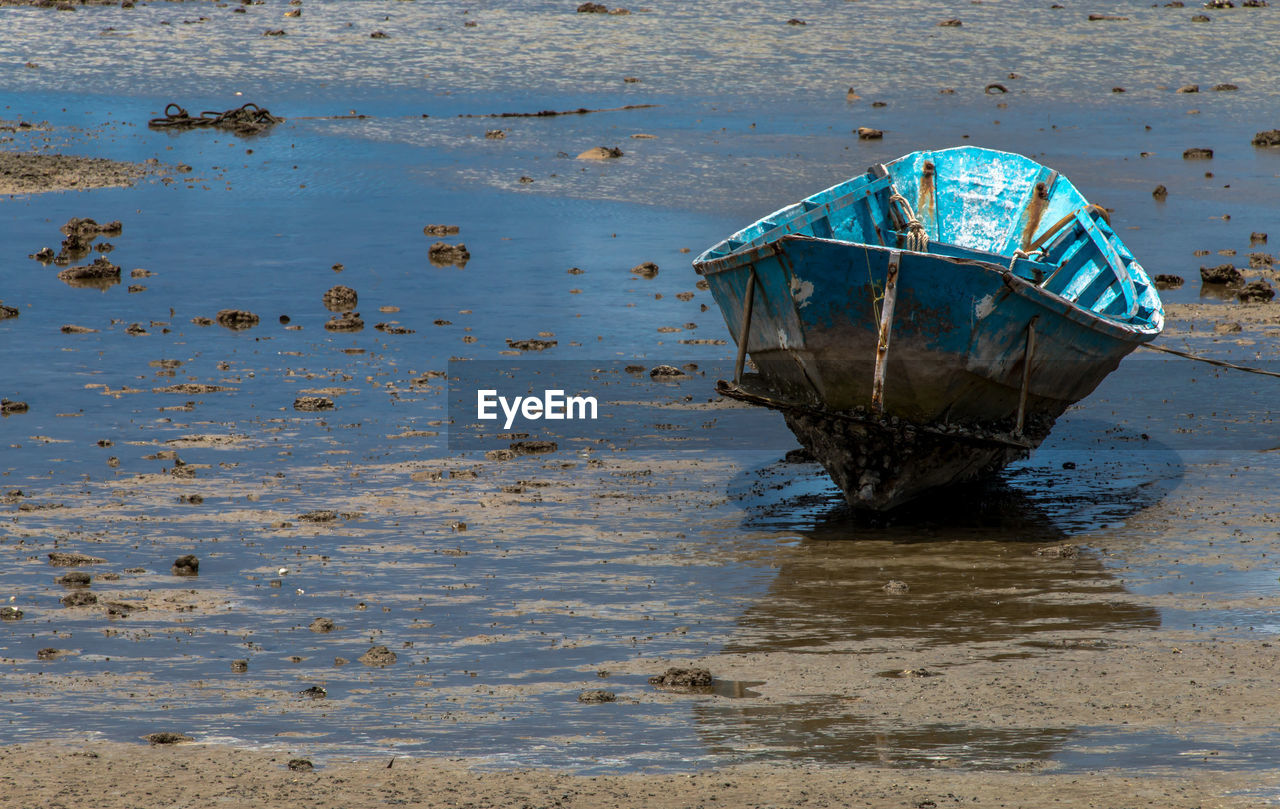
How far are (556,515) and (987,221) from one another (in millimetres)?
4771

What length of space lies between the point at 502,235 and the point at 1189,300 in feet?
23.0

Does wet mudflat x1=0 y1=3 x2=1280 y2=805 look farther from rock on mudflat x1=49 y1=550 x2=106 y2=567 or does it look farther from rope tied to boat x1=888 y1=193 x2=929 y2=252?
rope tied to boat x1=888 y1=193 x2=929 y2=252

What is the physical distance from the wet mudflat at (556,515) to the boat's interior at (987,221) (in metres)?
1.11

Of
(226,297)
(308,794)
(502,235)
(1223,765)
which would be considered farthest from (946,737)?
(502,235)

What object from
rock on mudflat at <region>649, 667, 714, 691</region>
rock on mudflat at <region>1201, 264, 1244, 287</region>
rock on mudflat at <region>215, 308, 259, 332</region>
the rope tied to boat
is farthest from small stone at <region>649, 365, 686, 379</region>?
rock on mudflat at <region>649, 667, 714, 691</region>

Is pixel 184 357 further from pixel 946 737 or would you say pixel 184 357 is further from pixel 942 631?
pixel 946 737

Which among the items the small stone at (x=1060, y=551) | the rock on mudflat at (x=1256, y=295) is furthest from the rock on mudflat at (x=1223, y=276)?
the small stone at (x=1060, y=551)

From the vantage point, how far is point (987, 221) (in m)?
12.9

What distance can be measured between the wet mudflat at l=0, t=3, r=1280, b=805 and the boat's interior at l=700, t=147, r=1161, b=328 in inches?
43.9

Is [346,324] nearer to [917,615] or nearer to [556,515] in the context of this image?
[556,515]

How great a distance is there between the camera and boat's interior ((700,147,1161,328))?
11758 mm

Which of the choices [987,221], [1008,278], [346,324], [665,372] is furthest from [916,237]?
[346,324]

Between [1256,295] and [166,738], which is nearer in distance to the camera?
[166,738]

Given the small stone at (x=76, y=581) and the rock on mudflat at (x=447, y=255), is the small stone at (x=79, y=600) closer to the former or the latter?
the small stone at (x=76, y=581)
